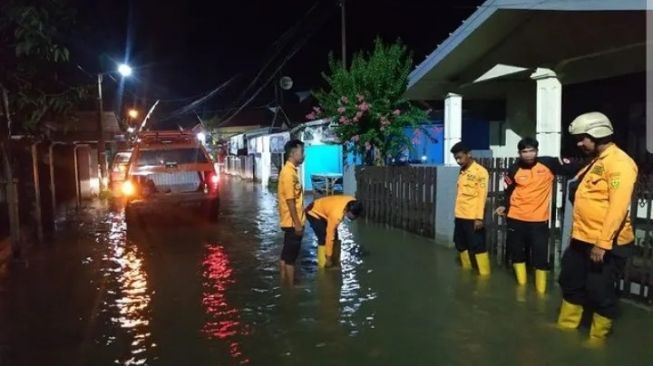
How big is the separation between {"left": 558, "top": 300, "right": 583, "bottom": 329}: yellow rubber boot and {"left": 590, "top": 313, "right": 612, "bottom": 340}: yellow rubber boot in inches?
6.8

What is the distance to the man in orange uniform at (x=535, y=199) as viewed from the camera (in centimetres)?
643

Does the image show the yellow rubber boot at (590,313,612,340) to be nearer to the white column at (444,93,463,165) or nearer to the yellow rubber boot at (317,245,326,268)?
the yellow rubber boot at (317,245,326,268)

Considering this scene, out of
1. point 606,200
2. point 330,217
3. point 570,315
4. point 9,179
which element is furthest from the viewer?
point 9,179

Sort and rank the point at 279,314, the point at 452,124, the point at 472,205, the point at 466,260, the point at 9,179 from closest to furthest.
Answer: the point at 279,314 → the point at 472,205 → the point at 466,260 → the point at 9,179 → the point at 452,124

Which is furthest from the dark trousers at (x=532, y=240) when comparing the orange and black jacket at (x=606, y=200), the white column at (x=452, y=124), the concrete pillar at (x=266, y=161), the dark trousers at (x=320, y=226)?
the concrete pillar at (x=266, y=161)

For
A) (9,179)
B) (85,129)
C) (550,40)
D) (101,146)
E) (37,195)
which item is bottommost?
(37,195)

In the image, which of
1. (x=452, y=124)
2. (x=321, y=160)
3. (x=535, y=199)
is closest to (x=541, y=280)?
(x=535, y=199)

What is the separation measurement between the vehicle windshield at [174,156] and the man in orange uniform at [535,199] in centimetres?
834

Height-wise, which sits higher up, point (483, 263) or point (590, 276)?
point (590, 276)

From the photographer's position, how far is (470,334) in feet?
17.4

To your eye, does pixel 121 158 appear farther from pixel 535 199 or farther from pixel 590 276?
pixel 590 276

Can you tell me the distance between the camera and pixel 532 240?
6508 millimetres

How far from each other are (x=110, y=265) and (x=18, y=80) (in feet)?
10.4

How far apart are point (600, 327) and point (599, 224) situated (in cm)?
91
